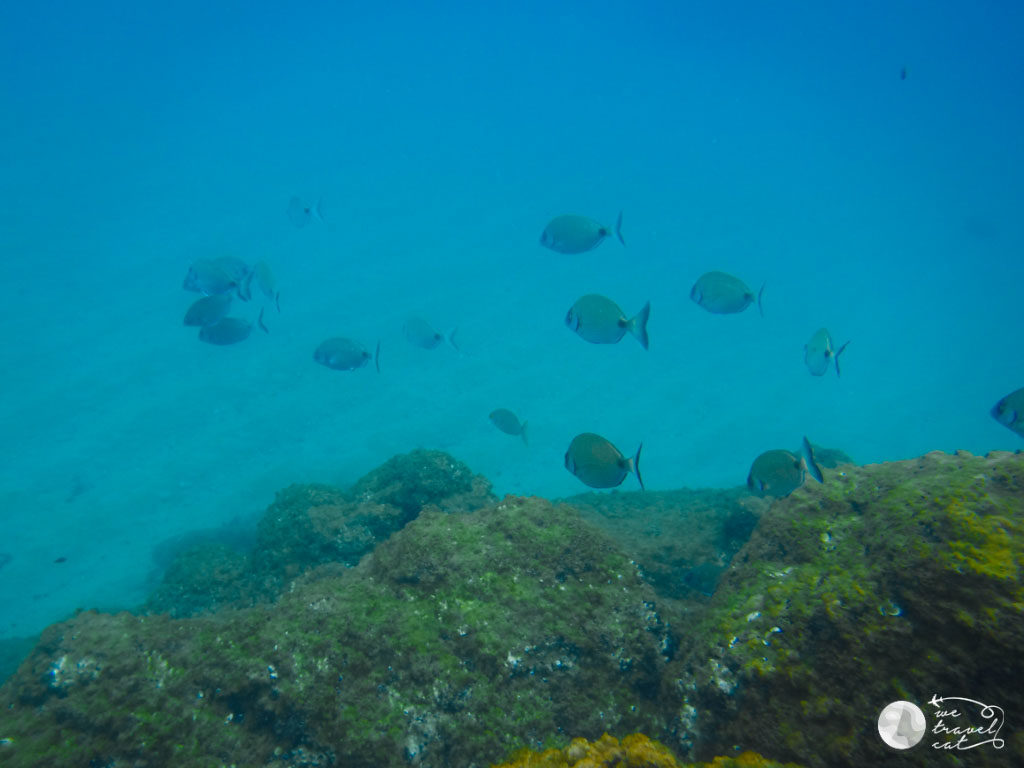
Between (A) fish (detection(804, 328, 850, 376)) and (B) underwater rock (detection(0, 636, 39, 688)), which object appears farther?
(B) underwater rock (detection(0, 636, 39, 688))

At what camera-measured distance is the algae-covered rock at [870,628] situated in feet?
7.69

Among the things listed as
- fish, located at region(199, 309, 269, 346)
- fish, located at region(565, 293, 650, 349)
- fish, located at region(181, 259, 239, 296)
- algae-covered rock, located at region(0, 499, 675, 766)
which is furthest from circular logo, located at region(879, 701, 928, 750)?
fish, located at region(181, 259, 239, 296)

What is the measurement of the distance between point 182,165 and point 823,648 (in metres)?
73.0

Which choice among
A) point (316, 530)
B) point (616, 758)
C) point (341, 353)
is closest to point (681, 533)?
point (616, 758)

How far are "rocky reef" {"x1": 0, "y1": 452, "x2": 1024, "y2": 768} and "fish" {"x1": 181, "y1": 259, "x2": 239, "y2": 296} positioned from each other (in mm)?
5834

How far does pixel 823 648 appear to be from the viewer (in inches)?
108

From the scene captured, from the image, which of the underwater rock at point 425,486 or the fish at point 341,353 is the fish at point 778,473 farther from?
the fish at point 341,353

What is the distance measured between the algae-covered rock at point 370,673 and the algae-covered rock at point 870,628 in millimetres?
497

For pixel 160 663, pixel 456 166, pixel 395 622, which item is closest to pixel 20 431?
pixel 160 663

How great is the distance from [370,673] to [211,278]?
7.07 metres

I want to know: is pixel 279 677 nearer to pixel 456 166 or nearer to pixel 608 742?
pixel 608 742

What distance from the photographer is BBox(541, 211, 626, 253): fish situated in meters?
6.53

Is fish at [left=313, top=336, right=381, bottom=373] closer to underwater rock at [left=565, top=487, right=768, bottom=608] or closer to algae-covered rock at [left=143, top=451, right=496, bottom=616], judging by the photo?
algae-covered rock at [left=143, top=451, right=496, bottom=616]

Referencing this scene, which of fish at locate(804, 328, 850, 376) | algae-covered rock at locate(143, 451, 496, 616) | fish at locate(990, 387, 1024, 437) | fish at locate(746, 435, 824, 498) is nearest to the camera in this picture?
fish at locate(746, 435, 824, 498)
